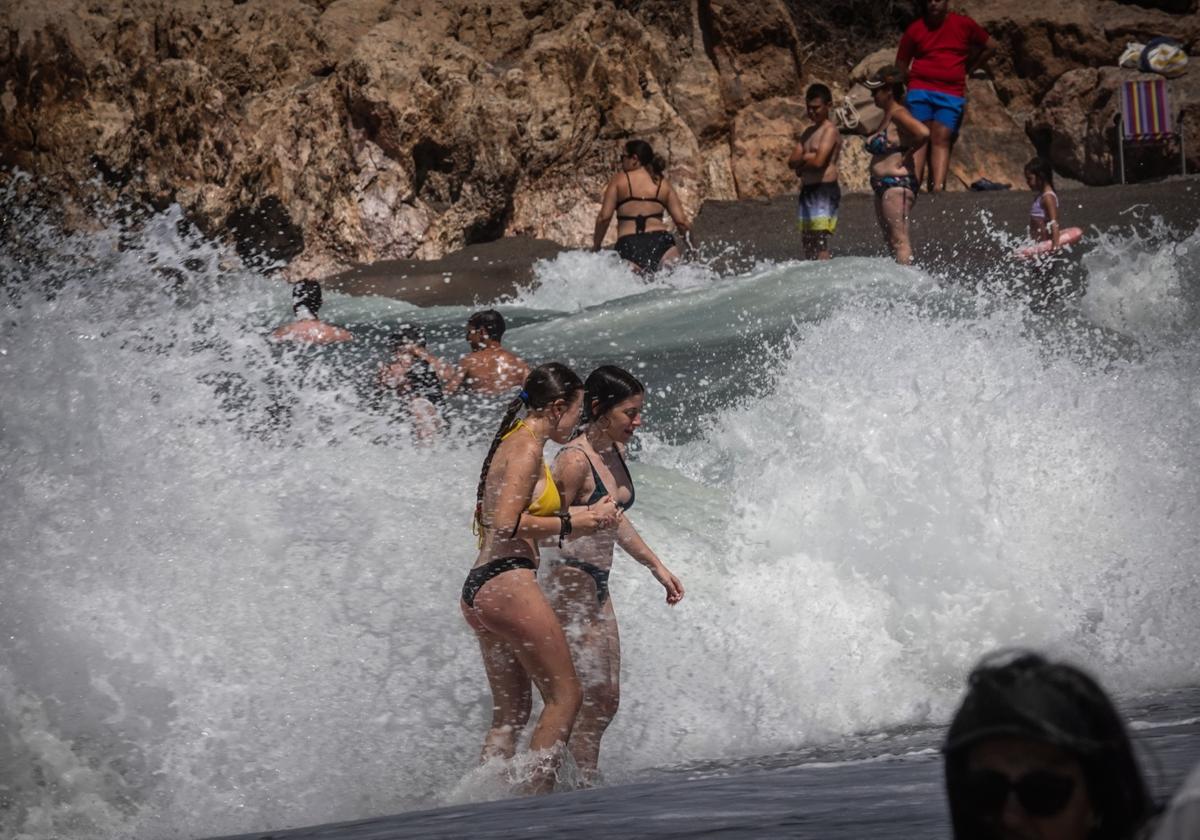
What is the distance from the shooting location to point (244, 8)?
13789 mm

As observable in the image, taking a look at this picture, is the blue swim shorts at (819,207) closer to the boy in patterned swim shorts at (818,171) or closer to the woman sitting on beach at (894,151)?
Answer: the boy in patterned swim shorts at (818,171)

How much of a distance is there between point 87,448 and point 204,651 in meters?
1.10

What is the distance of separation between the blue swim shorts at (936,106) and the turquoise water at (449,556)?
1.72 m

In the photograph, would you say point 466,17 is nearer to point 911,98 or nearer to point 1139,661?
point 911,98

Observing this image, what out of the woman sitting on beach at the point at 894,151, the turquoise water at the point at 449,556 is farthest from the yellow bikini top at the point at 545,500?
the woman sitting on beach at the point at 894,151

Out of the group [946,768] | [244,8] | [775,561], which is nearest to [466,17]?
[244,8]

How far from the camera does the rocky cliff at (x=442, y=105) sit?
11.9 metres

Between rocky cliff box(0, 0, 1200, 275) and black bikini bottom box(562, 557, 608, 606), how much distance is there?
8.32 meters

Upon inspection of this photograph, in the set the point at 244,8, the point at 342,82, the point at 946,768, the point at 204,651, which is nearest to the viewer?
the point at 946,768

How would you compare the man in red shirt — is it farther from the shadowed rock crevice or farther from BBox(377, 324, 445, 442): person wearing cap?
the shadowed rock crevice

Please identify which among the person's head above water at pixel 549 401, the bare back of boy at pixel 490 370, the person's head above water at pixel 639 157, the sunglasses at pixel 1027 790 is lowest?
the bare back of boy at pixel 490 370

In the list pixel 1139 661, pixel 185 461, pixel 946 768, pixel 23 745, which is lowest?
pixel 1139 661

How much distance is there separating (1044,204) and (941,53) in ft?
3.89

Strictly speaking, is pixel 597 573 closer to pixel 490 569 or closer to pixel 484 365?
pixel 490 569
